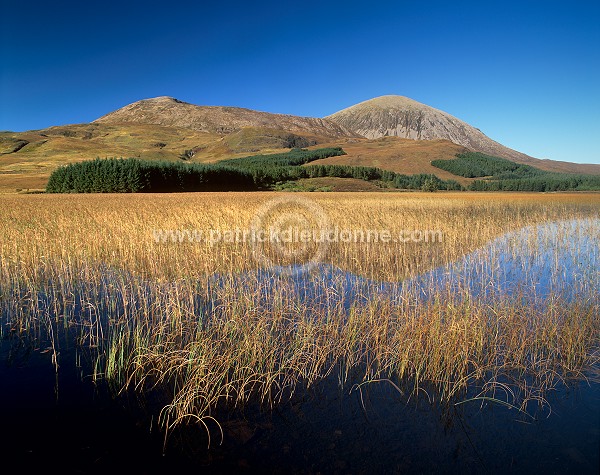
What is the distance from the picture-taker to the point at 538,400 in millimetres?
4094

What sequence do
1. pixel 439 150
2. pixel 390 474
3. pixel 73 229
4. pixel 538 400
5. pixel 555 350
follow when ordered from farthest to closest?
pixel 439 150
pixel 73 229
pixel 555 350
pixel 538 400
pixel 390 474

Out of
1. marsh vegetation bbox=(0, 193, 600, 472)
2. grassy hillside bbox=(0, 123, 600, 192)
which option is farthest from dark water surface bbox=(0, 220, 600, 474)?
grassy hillside bbox=(0, 123, 600, 192)

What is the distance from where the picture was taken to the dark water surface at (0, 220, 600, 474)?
10.6 ft

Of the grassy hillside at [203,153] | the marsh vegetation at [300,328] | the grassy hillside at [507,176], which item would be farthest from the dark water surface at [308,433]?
the grassy hillside at [507,176]

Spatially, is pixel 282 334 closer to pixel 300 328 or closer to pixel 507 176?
pixel 300 328

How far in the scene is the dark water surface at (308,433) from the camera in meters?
3.22

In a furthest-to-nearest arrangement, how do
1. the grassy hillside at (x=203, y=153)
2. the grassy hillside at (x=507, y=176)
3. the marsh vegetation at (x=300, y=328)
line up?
the grassy hillside at (x=203, y=153), the grassy hillside at (x=507, y=176), the marsh vegetation at (x=300, y=328)

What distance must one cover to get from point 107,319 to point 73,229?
9.56m

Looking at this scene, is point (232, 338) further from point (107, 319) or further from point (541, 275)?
point (541, 275)

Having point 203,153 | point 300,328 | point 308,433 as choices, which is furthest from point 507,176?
point 308,433

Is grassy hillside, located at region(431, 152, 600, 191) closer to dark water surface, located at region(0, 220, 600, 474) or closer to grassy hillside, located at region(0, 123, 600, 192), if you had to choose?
grassy hillside, located at region(0, 123, 600, 192)

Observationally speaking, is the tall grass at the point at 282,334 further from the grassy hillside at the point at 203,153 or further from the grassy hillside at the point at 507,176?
the grassy hillside at the point at 507,176

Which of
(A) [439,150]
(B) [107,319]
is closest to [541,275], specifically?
(B) [107,319]

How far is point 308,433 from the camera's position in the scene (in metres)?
3.59
